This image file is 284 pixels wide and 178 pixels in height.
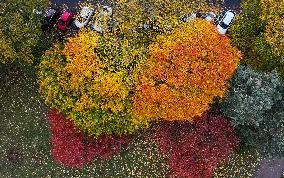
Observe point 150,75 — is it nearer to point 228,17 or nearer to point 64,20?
point 228,17

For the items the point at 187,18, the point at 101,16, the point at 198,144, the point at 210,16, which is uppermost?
the point at 187,18

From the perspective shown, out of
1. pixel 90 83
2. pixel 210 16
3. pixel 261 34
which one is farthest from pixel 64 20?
pixel 261 34

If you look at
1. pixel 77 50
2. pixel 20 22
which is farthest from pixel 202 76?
pixel 20 22

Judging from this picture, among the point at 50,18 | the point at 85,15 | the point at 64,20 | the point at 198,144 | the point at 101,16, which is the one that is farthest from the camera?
the point at 50,18

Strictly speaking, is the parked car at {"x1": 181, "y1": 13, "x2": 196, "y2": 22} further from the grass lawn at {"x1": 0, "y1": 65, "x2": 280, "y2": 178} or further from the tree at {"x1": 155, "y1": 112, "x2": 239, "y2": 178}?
the grass lawn at {"x1": 0, "y1": 65, "x2": 280, "y2": 178}

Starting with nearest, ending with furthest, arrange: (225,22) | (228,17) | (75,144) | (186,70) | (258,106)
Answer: (186,70) < (258,106) < (75,144) < (225,22) < (228,17)

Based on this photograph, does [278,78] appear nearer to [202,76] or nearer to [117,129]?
[202,76]
